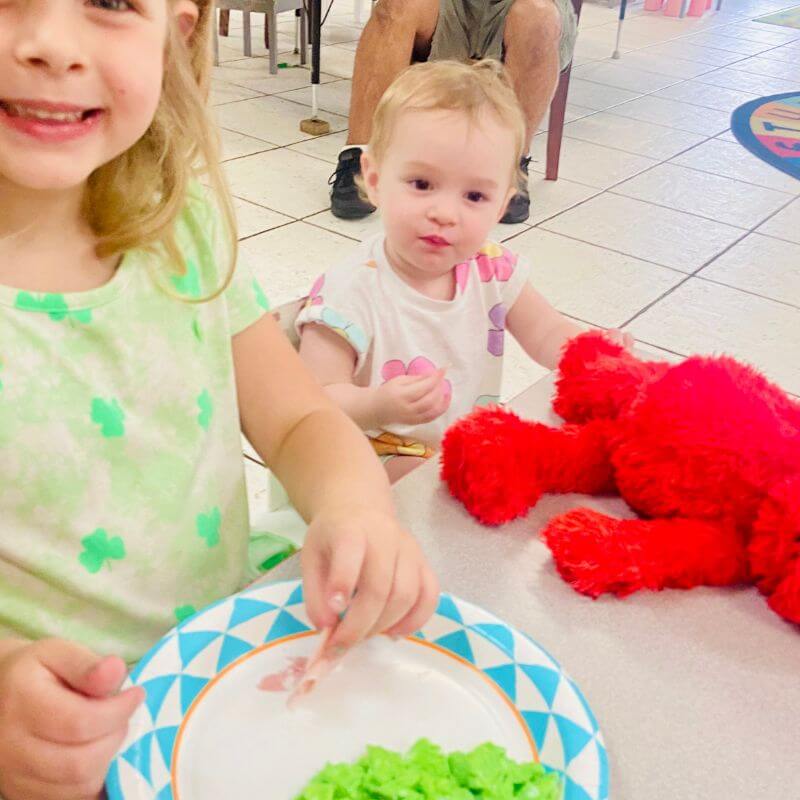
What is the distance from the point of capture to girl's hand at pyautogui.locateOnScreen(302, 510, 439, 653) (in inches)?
19.4

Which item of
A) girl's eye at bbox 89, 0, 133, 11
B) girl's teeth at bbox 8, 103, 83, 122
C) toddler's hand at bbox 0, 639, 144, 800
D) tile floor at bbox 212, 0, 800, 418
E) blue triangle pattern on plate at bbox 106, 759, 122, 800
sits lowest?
tile floor at bbox 212, 0, 800, 418

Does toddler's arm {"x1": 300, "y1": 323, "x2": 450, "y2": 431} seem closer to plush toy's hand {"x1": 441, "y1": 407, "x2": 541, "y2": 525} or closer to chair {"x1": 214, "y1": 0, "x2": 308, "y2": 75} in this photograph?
plush toy's hand {"x1": 441, "y1": 407, "x2": 541, "y2": 525}

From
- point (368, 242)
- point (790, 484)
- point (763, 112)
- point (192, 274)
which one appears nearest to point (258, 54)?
point (763, 112)

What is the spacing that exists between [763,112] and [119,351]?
3.54 metres

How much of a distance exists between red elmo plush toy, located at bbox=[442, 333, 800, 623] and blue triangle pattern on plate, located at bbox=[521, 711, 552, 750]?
12cm

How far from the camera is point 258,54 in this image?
12.3ft

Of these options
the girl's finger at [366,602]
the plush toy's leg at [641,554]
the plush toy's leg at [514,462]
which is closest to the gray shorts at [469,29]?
the plush toy's leg at [514,462]

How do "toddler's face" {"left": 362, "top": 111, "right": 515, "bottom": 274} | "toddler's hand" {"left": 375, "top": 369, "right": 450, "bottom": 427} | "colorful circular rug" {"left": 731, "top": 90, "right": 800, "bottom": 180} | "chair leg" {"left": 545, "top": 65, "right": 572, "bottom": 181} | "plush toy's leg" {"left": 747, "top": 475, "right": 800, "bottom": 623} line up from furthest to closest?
1. "colorful circular rug" {"left": 731, "top": 90, "right": 800, "bottom": 180}
2. "chair leg" {"left": 545, "top": 65, "right": 572, "bottom": 181}
3. "toddler's face" {"left": 362, "top": 111, "right": 515, "bottom": 274}
4. "toddler's hand" {"left": 375, "top": 369, "right": 450, "bottom": 427}
5. "plush toy's leg" {"left": 747, "top": 475, "right": 800, "bottom": 623}

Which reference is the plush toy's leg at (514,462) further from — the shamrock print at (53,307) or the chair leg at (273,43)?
the chair leg at (273,43)

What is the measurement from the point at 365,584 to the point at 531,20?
2125 mm

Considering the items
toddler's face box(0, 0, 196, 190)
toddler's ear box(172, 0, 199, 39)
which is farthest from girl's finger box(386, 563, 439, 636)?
toddler's ear box(172, 0, 199, 39)

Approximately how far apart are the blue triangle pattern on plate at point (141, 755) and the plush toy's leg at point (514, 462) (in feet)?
0.93

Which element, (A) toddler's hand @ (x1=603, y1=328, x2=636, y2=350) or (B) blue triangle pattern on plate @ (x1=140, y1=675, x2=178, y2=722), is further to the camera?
(A) toddler's hand @ (x1=603, y1=328, x2=636, y2=350)

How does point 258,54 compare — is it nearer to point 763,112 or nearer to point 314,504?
point 763,112
